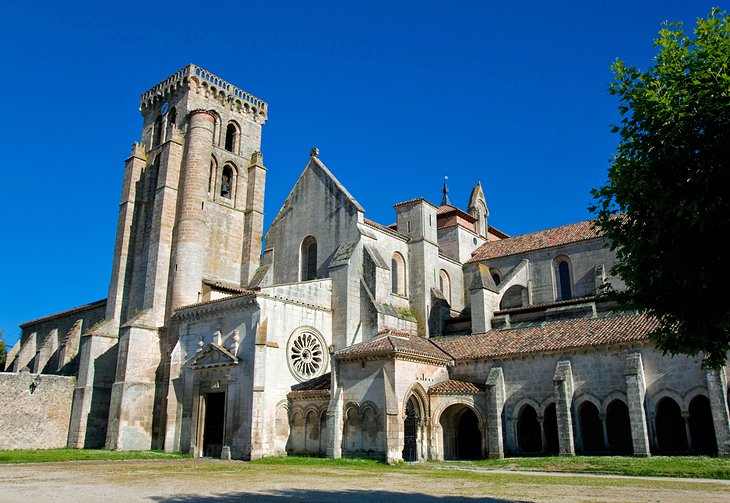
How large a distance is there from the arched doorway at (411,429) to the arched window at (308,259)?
11.9 m

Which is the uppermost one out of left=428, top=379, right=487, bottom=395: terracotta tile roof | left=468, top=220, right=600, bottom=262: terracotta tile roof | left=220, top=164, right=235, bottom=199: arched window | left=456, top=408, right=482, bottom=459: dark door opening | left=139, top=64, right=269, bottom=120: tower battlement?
left=139, top=64, right=269, bottom=120: tower battlement

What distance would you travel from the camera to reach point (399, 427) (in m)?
25.9

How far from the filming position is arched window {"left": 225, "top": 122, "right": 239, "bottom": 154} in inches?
1775

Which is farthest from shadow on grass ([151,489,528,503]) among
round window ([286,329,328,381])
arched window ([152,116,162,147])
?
arched window ([152,116,162,147])

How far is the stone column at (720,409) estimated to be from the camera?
2195 centimetres

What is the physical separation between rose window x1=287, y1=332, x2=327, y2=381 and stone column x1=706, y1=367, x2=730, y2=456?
699 inches

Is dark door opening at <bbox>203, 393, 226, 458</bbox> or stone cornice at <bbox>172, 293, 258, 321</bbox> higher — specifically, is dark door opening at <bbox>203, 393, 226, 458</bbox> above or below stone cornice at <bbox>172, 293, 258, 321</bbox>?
below

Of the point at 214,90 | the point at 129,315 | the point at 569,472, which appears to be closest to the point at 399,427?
the point at 569,472

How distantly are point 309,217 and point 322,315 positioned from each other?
294 inches

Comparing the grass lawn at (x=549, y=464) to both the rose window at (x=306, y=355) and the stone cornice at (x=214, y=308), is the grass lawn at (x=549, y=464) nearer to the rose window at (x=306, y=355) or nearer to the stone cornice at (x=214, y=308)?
the rose window at (x=306, y=355)

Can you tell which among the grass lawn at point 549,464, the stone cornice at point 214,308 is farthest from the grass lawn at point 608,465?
the stone cornice at point 214,308

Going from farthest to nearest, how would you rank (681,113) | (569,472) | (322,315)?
(322,315) < (569,472) < (681,113)

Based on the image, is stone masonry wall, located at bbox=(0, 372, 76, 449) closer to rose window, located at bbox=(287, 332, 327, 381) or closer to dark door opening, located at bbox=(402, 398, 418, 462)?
rose window, located at bbox=(287, 332, 327, 381)

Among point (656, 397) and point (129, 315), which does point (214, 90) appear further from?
point (656, 397)
